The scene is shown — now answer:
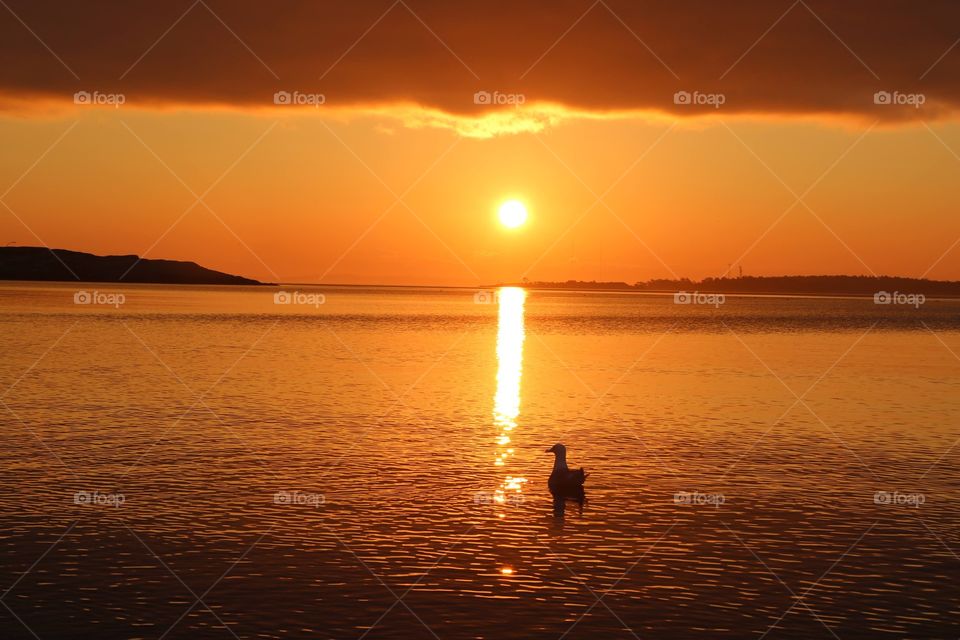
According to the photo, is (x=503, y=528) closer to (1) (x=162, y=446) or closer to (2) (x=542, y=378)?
(1) (x=162, y=446)

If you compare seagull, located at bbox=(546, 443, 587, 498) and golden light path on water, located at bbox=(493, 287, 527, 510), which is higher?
golden light path on water, located at bbox=(493, 287, 527, 510)

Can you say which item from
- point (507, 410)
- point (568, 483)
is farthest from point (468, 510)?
point (507, 410)

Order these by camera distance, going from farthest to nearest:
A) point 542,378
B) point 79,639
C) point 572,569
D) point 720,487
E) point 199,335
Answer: point 199,335 → point 542,378 → point 720,487 → point 572,569 → point 79,639

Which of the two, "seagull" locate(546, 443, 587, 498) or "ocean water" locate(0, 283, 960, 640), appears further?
"seagull" locate(546, 443, 587, 498)

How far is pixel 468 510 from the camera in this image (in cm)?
2911

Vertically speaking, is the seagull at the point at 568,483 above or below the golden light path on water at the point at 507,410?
below

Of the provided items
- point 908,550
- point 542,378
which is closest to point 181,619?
point 908,550

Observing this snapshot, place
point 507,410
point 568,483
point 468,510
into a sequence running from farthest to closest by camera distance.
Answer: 1. point 507,410
2. point 568,483
3. point 468,510

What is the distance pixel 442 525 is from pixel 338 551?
3642mm

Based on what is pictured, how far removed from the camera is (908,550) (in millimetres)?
25609

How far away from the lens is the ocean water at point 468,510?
20.4 m

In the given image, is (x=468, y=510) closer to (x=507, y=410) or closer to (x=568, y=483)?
(x=568, y=483)

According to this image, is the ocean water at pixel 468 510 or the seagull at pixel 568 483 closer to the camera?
the ocean water at pixel 468 510

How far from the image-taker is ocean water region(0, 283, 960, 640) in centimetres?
2041
